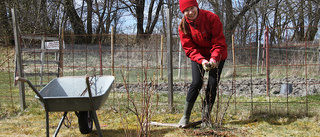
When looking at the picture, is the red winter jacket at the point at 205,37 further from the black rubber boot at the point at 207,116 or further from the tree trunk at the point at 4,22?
the tree trunk at the point at 4,22

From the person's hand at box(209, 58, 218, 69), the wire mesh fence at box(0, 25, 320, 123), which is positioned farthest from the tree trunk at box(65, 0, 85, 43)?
the person's hand at box(209, 58, 218, 69)

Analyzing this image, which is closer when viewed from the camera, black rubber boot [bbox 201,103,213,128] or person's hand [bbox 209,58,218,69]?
person's hand [bbox 209,58,218,69]

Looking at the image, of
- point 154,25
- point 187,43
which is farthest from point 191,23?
point 154,25

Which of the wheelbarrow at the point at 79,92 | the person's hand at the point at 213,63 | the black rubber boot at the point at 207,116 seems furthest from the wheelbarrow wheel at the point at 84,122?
the person's hand at the point at 213,63

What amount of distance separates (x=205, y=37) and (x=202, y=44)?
3.7 inches

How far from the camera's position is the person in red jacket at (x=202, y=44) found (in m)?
2.81

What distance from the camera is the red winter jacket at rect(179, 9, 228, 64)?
2840 mm

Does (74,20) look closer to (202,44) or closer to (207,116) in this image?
(202,44)

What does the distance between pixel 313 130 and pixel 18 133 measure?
343cm

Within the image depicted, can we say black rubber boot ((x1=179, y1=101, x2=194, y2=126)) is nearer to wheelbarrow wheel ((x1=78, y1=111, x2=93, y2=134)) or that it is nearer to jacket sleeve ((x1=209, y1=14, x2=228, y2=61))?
jacket sleeve ((x1=209, y1=14, x2=228, y2=61))

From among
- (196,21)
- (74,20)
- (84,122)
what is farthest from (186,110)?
(74,20)

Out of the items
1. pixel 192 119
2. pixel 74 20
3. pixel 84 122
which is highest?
pixel 74 20

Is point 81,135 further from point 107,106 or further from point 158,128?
point 107,106

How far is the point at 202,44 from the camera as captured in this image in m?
2.98
